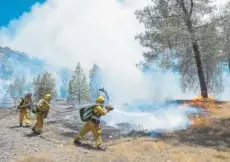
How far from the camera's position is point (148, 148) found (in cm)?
1593

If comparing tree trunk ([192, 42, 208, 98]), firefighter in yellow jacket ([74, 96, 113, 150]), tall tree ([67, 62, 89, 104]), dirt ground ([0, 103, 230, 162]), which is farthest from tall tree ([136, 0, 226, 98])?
tall tree ([67, 62, 89, 104])

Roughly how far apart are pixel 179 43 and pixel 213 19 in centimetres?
289

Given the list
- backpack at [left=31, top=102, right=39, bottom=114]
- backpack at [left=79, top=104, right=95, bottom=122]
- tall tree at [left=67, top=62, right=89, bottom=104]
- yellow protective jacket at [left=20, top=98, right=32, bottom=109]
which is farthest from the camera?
tall tree at [left=67, top=62, right=89, bottom=104]

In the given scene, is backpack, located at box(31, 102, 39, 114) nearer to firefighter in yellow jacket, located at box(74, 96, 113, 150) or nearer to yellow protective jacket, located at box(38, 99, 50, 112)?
yellow protective jacket, located at box(38, 99, 50, 112)

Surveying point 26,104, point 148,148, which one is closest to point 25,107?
point 26,104

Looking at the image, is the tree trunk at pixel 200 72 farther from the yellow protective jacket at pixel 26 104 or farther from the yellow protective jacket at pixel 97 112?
the yellow protective jacket at pixel 97 112

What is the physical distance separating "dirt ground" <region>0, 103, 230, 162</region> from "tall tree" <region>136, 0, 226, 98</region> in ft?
27.1

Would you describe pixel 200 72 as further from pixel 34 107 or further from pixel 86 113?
pixel 86 113

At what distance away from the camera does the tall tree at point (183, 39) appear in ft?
86.1

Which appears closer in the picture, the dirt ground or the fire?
the dirt ground

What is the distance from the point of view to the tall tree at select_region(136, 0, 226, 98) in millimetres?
26250

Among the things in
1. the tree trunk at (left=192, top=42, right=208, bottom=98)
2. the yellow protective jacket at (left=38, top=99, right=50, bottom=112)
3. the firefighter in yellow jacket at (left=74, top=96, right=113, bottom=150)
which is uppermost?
the tree trunk at (left=192, top=42, right=208, bottom=98)

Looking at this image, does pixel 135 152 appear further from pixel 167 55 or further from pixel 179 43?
pixel 167 55

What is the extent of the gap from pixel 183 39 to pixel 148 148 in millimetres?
11607
